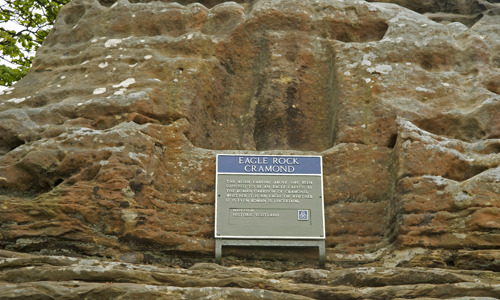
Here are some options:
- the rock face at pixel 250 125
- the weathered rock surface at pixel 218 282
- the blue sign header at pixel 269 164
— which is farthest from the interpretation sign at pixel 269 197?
the weathered rock surface at pixel 218 282

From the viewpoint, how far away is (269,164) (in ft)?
30.4

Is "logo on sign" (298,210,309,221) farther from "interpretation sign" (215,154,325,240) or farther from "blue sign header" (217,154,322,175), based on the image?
"blue sign header" (217,154,322,175)

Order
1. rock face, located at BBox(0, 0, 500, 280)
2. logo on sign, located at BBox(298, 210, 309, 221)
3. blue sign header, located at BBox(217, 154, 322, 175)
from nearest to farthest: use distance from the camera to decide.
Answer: rock face, located at BBox(0, 0, 500, 280), logo on sign, located at BBox(298, 210, 309, 221), blue sign header, located at BBox(217, 154, 322, 175)

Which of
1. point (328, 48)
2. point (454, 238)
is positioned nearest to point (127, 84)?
point (328, 48)

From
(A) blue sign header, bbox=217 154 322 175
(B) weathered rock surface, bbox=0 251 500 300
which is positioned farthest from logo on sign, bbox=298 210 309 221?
(B) weathered rock surface, bbox=0 251 500 300

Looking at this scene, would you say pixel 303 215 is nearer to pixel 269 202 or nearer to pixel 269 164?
pixel 269 202

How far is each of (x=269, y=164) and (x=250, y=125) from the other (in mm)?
1301

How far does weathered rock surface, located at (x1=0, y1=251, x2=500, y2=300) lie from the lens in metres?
7.14

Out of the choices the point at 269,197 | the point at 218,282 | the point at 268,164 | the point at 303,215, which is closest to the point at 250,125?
the point at 268,164

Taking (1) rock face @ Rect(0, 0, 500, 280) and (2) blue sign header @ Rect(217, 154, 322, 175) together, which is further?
(2) blue sign header @ Rect(217, 154, 322, 175)

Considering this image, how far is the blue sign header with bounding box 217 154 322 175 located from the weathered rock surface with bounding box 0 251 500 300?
1550 millimetres

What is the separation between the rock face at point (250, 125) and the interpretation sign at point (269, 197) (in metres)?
0.24

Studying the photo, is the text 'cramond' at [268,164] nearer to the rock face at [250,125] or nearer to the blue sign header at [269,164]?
the blue sign header at [269,164]

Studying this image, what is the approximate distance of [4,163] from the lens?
29.8 feet
